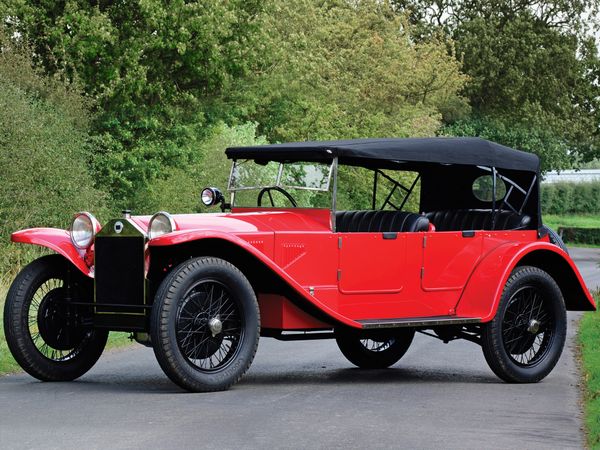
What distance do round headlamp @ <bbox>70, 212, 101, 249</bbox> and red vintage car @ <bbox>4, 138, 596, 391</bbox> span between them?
0.04 ft

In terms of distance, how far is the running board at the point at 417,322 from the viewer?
10695 mm

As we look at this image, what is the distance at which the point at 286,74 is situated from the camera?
139 ft

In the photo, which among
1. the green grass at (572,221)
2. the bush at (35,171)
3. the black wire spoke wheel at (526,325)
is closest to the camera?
the black wire spoke wheel at (526,325)

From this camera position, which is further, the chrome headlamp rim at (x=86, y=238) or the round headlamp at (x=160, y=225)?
the chrome headlamp rim at (x=86, y=238)

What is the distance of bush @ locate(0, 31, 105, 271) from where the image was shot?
82.2 feet

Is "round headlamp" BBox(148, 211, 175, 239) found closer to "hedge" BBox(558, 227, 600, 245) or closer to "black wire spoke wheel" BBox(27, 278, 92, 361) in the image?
"black wire spoke wheel" BBox(27, 278, 92, 361)

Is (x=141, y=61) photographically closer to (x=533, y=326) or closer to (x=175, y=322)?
(x=533, y=326)

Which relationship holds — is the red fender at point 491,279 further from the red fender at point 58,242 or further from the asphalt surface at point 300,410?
the red fender at point 58,242

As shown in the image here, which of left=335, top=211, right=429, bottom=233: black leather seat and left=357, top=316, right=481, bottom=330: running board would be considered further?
left=335, top=211, right=429, bottom=233: black leather seat

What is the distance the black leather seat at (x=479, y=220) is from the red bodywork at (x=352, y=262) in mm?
236

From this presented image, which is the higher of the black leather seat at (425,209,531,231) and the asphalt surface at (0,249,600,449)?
the black leather seat at (425,209,531,231)

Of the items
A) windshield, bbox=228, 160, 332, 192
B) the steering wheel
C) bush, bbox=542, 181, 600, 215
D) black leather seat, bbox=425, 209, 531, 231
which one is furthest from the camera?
bush, bbox=542, 181, 600, 215

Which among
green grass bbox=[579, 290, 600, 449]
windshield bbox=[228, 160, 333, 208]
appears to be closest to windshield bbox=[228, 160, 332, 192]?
windshield bbox=[228, 160, 333, 208]

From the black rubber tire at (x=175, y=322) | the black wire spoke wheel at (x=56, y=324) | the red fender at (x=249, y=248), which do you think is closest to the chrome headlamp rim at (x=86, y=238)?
the black wire spoke wheel at (x=56, y=324)
